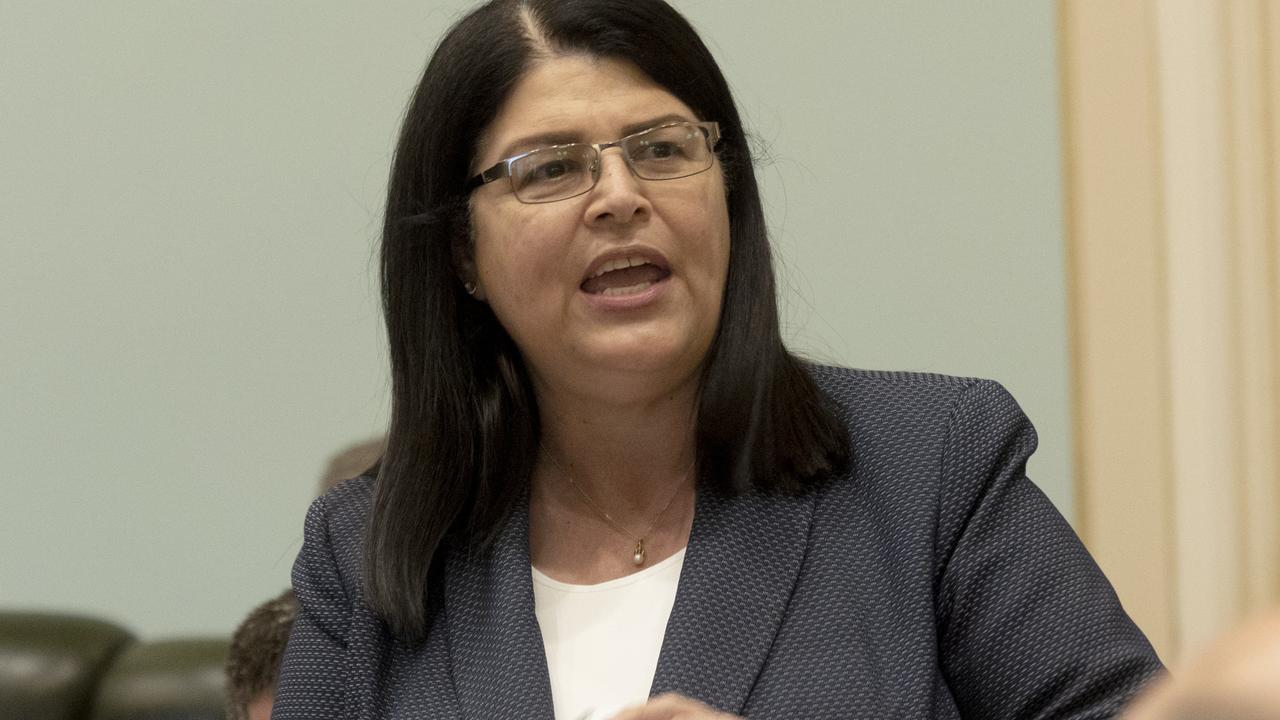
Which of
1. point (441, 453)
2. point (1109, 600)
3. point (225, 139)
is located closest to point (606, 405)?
point (441, 453)

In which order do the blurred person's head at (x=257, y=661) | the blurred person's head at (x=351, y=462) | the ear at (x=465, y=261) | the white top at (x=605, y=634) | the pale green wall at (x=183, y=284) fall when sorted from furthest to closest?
the pale green wall at (x=183, y=284)
the blurred person's head at (x=351, y=462)
the blurred person's head at (x=257, y=661)
the ear at (x=465, y=261)
the white top at (x=605, y=634)

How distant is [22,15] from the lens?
3051mm

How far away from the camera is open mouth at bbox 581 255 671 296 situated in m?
1.62

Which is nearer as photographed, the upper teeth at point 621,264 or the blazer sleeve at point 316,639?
the upper teeth at point 621,264

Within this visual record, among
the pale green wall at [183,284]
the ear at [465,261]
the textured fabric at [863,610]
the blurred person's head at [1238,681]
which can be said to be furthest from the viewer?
the pale green wall at [183,284]

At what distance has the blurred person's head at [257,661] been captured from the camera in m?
Result: 2.16

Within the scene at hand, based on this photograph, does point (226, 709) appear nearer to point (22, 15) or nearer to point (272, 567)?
point (272, 567)

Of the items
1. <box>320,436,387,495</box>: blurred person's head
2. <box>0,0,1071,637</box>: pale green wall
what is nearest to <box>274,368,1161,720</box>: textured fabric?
<box>320,436,387,495</box>: blurred person's head

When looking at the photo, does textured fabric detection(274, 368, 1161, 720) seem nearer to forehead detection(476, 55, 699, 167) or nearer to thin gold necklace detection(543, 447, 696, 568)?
thin gold necklace detection(543, 447, 696, 568)

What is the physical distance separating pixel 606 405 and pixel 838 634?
417 millimetres

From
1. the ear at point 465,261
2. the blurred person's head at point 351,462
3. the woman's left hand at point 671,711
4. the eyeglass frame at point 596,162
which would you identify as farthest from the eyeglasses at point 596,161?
the blurred person's head at point 351,462

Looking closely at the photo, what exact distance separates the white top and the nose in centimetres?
41

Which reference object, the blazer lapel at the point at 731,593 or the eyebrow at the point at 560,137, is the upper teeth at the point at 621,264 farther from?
the blazer lapel at the point at 731,593

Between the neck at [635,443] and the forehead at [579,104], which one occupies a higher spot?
the forehead at [579,104]
